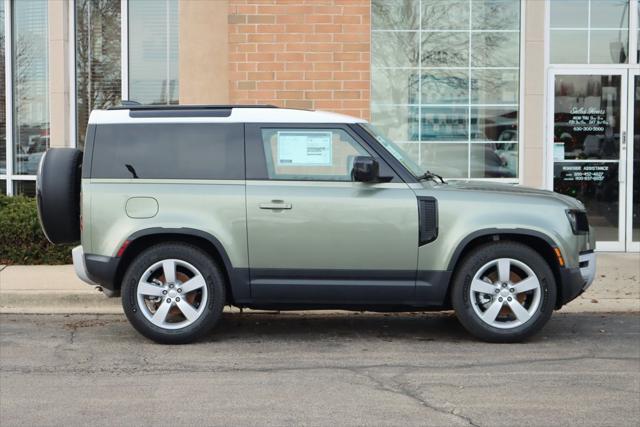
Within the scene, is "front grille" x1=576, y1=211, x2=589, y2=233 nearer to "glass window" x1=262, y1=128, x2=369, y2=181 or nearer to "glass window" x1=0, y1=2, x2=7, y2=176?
"glass window" x1=262, y1=128, x2=369, y2=181

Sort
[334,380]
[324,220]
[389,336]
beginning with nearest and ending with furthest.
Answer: [334,380] < [324,220] < [389,336]

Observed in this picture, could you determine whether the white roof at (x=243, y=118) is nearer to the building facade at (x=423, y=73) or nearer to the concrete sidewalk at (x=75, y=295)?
the concrete sidewalk at (x=75, y=295)

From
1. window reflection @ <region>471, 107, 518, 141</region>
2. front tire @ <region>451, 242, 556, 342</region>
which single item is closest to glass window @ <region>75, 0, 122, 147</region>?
window reflection @ <region>471, 107, 518, 141</region>

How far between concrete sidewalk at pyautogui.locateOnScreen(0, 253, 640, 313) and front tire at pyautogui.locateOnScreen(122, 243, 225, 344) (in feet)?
5.98

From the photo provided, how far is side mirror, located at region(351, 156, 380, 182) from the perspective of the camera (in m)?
7.01

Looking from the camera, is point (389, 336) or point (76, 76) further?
point (76, 76)

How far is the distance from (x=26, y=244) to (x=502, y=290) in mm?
6384

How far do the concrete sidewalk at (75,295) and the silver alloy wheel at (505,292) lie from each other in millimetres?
1976

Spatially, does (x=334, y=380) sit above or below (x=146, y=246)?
below

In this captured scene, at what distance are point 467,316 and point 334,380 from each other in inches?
59.0

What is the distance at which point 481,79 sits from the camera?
39.6 ft

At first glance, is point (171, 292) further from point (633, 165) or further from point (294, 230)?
point (633, 165)

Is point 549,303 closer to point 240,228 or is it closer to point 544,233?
point 544,233

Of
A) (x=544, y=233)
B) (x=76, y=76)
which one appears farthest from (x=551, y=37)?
(x=76, y=76)
